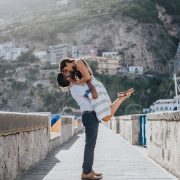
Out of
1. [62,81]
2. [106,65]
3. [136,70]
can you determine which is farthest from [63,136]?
[106,65]

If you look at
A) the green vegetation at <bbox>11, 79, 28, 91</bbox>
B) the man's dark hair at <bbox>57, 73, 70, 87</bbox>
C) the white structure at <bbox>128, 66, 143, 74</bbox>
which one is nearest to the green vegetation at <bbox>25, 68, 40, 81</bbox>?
the green vegetation at <bbox>11, 79, 28, 91</bbox>

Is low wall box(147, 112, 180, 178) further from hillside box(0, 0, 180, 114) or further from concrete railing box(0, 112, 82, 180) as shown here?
hillside box(0, 0, 180, 114)

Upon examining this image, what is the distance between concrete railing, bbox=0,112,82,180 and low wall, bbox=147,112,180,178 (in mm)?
2379

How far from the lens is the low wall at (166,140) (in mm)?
6583

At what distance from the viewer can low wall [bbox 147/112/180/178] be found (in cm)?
658

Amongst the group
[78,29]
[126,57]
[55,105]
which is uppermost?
[78,29]

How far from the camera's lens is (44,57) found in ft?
655

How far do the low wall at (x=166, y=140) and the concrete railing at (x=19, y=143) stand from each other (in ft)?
7.80

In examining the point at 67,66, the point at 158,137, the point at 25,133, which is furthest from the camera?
the point at 158,137

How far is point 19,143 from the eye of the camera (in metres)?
6.86

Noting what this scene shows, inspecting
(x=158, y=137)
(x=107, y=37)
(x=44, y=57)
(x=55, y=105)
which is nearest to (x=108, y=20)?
(x=107, y=37)

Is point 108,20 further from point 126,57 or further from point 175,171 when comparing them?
point 175,171

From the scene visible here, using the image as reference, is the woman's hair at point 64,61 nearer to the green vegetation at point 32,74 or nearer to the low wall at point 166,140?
the low wall at point 166,140

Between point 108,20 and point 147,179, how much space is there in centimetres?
19277
